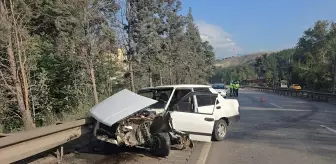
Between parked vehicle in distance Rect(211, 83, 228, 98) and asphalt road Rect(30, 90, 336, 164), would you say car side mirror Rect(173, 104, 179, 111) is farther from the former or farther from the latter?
parked vehicle in distance Rect(211, 83, 228, 98)

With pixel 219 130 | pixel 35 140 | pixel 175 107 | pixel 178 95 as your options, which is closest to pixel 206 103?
pixel 178 95

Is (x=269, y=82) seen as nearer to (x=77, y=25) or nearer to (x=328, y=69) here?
(x=328, y=69)

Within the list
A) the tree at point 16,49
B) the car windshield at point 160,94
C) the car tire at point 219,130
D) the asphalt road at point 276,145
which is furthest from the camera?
the car tire at point 219,130

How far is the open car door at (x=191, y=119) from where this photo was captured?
8.29 metres

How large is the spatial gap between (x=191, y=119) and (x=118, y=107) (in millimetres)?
2044

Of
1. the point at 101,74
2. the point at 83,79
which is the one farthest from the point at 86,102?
the point at 101,74

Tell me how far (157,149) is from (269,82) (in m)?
103

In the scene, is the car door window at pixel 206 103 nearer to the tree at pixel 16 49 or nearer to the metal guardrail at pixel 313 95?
the tree at pixel 16 49

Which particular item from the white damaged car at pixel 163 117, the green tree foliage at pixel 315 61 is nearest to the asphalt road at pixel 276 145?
the white damaged car at pixel 163 117

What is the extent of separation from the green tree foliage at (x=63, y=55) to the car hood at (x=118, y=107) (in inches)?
121

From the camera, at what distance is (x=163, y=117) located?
7305 mm

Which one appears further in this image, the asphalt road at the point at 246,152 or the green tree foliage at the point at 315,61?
the green tree foliage at the point at 315,61

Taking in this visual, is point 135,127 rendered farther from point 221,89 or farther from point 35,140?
point 221,89

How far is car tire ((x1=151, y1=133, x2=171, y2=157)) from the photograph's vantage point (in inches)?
282
